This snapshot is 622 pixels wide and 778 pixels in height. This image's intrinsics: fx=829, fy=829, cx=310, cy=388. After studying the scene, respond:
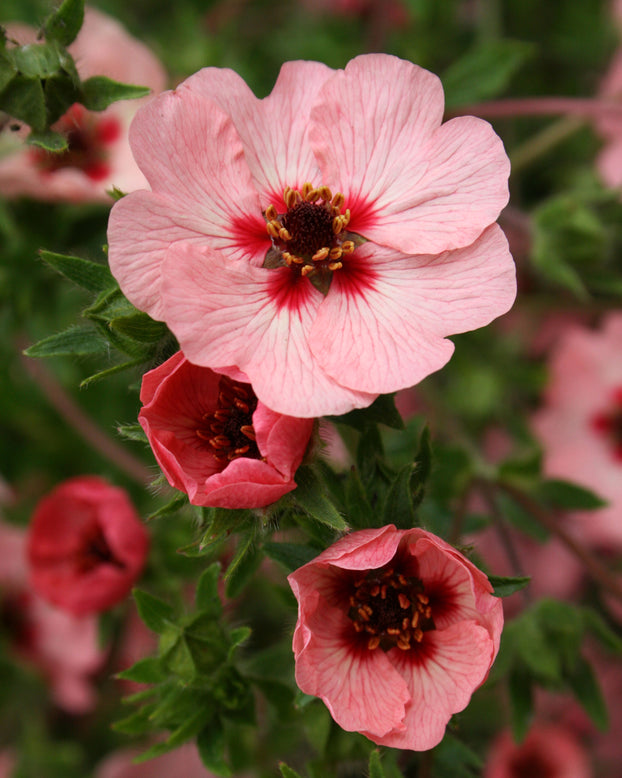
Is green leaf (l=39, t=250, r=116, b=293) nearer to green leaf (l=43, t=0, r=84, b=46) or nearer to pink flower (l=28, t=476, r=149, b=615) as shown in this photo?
green leaf (l=43, t=0, r=84, b=46)

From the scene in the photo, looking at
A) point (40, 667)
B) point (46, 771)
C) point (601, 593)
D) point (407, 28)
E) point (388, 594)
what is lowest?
point (46, 771)

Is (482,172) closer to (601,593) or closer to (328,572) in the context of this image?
(328,572)

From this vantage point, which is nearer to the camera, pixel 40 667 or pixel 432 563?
pixel 432 563

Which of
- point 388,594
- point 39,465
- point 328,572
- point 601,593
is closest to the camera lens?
point 328,572

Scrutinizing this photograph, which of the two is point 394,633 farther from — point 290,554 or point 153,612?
point 153,612

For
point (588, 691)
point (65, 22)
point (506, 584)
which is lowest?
point (588, 691)

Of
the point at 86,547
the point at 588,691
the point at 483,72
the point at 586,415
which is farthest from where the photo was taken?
the point at 586,415

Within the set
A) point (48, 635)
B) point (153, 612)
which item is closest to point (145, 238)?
point (153, 612)

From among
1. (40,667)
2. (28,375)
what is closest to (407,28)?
(28,375)
